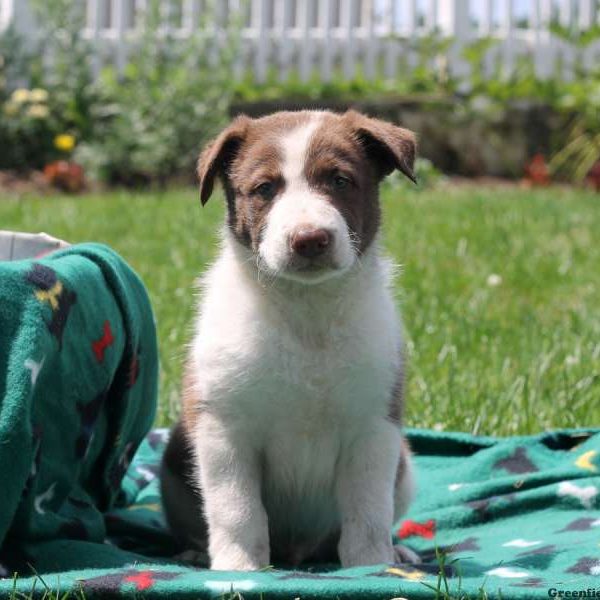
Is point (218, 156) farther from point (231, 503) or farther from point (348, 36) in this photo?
point (348, 36)

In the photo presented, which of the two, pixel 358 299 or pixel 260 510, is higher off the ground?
pixel 358 299

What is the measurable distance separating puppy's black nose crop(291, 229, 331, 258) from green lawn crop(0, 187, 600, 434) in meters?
1.13

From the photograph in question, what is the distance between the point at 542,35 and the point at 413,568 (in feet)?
39.1

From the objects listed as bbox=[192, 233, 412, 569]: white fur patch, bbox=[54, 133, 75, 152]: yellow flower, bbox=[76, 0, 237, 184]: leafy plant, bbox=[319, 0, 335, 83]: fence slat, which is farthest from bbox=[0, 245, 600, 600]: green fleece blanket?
bbox=[319, 0, 335, 83]: fence slat

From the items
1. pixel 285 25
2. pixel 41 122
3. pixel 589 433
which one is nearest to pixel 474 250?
pixel 589 433

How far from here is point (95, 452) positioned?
3555mm

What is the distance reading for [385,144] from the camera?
3.29 m

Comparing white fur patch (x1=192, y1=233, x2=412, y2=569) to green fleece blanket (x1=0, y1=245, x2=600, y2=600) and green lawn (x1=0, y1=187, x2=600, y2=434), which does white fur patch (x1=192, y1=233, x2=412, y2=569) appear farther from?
green lawn (x1=0, y1=187, x2=600, y2=434)

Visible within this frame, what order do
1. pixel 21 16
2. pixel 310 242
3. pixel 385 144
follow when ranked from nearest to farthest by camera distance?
1. pixel 310 242
2. pixel 385 144
3. pixel 21 16

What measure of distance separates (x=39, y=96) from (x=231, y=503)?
913 centimetres

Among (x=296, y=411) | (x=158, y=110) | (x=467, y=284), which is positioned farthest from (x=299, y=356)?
(x=158, y=110)

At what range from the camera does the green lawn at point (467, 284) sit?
4.82 metres

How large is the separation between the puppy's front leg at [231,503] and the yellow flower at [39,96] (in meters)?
9.00

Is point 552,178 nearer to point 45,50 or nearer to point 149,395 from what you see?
point 45,50
